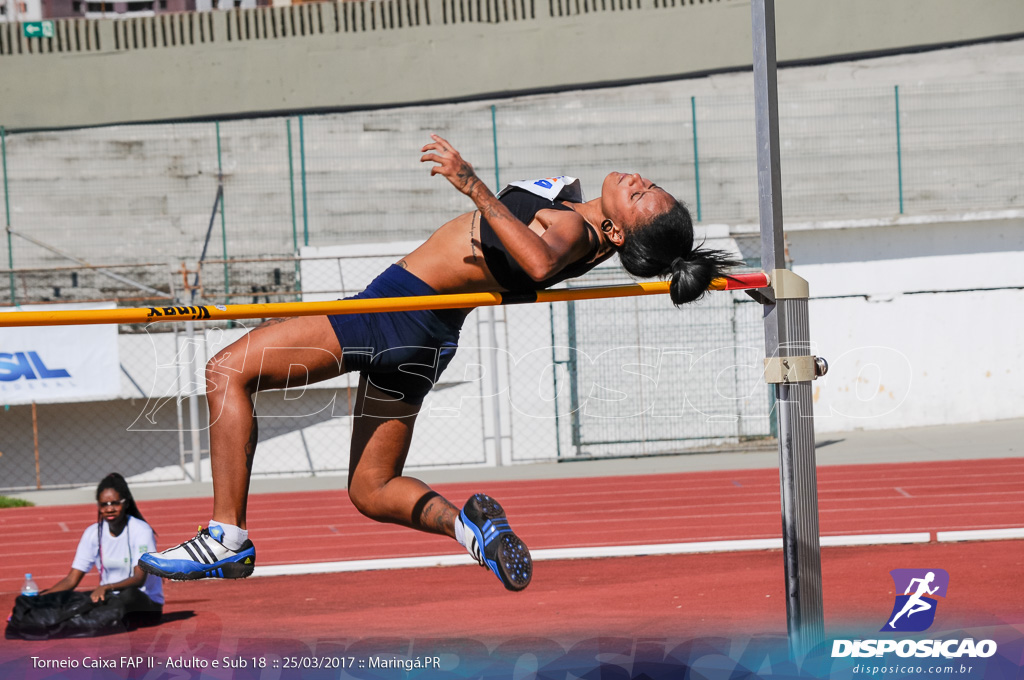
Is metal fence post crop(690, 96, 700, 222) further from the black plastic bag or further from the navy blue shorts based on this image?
the navy blue shorts

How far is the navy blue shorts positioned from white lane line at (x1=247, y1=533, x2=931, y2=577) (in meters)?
3.43

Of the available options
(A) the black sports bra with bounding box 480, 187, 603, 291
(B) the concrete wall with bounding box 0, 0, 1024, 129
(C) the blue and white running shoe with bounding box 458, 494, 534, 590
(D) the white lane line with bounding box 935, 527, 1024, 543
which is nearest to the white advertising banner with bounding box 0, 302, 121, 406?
(B) the concrete wall with bounding box 0, 0, 1024, 129

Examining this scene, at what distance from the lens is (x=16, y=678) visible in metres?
4.85

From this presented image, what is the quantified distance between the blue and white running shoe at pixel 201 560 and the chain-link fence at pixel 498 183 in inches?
333

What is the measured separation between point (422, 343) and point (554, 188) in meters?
0.63

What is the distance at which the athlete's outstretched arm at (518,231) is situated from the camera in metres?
2.89

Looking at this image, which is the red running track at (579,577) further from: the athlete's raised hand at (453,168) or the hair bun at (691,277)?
the athlete's raised hand at (453,168)

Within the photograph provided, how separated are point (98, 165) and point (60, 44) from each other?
7.59 ft

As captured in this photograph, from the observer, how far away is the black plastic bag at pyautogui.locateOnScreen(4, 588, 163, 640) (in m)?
5.50

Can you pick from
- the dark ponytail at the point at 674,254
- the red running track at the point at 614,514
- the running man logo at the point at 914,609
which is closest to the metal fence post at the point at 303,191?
the red running track at the point at 614,514

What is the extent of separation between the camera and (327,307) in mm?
3070

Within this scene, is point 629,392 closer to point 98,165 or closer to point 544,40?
point 544,40

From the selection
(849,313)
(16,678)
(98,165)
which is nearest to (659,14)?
(849,313)

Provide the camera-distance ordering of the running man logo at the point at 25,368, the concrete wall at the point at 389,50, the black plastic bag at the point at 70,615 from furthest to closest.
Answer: the concrete wall at the point at 389,50 → the running man logo at the point at 25,368 → the black plastic bag at the point at 70,615
